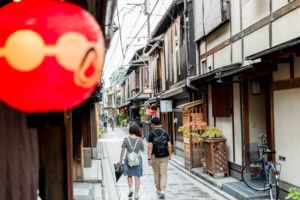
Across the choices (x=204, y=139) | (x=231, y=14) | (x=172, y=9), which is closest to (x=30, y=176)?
(x=204, y=139)

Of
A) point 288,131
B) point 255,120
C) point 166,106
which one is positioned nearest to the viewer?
point 288,131

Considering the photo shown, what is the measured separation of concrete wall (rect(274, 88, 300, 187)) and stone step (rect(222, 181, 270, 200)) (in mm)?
741

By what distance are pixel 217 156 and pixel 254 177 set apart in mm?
1842

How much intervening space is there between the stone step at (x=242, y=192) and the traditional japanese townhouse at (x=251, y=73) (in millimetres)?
659

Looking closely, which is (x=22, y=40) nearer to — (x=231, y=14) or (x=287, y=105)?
(x=287, y=105)

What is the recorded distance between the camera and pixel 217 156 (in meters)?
11.6

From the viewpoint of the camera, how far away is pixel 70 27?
6.11ft

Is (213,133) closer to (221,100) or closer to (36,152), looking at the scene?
(221,100)

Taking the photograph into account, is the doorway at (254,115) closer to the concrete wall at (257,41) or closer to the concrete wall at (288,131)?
the concrete wall at (257,41)

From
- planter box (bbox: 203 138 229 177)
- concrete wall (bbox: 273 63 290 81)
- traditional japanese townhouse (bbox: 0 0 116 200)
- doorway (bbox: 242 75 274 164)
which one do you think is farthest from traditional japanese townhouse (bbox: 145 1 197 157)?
traditional japanese townhouse (bbox: 0 0 116 200)

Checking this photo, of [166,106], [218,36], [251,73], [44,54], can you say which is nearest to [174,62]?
[166,106]

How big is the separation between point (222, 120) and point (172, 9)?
8357 millimetres

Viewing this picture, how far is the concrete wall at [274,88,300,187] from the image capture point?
25.7ft

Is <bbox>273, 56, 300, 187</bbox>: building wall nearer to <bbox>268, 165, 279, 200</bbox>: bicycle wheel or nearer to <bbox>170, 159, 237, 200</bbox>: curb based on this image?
<bbox>268, 165, 279, 200</bbox>: bicycle wheel
